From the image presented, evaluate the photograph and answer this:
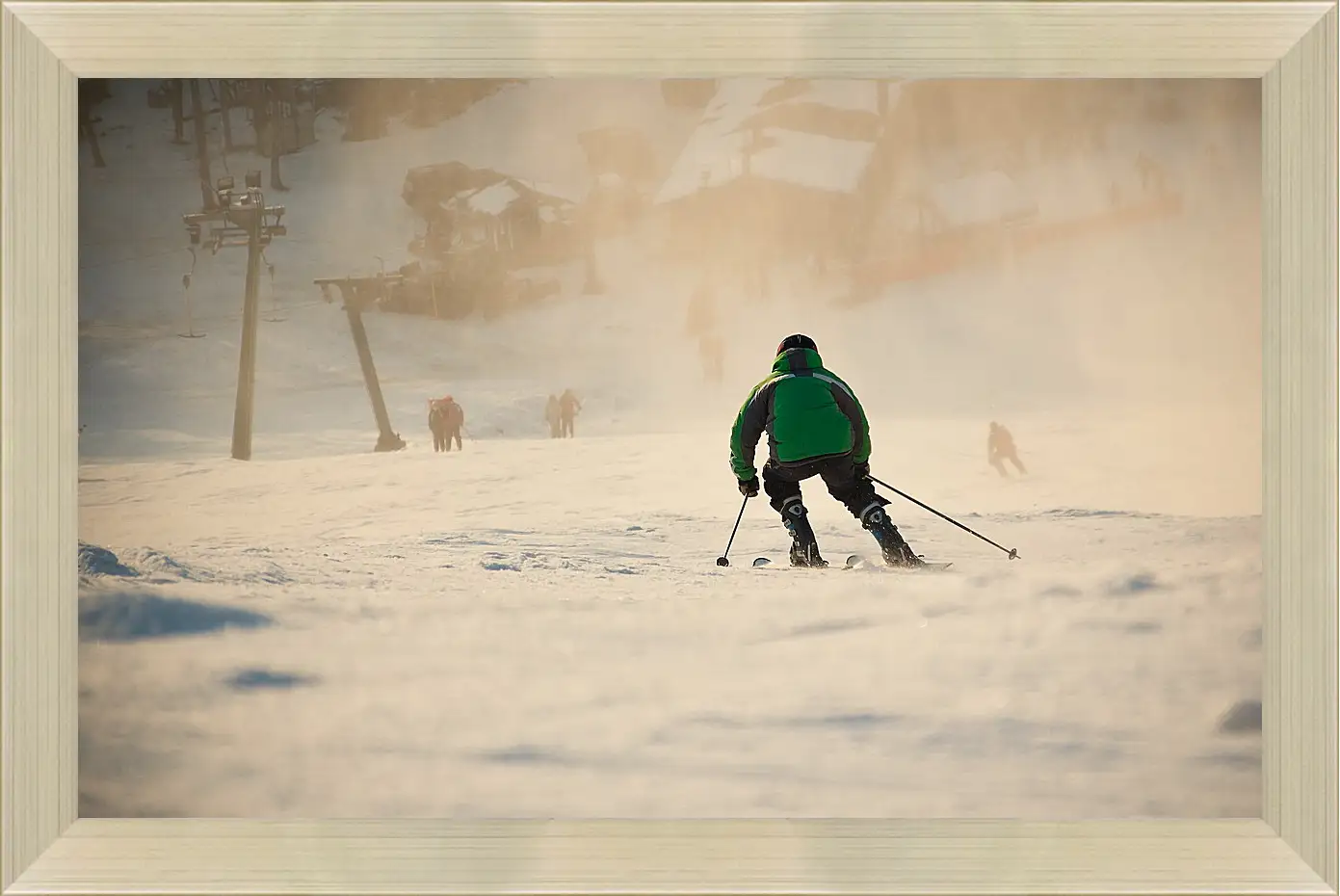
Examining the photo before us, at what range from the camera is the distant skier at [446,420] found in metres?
2.64

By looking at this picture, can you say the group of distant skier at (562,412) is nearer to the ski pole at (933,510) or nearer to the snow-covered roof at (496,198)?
the snow-covered roof at (496,198)

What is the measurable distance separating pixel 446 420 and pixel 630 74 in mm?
1016

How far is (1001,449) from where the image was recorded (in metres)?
2.64

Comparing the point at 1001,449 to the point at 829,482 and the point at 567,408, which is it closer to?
the point at 829,482

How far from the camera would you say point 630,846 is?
2.43m

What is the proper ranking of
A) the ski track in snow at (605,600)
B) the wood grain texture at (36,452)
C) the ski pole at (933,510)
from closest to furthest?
the wood grain texture at (36,452) < the ski track in snow at (605,600) < the ski pole at (933,510)

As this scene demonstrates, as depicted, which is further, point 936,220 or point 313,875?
point 936,220

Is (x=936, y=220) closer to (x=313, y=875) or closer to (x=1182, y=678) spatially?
(x=1182, y=678)

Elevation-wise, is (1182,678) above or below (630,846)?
above

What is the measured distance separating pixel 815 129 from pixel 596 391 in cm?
90

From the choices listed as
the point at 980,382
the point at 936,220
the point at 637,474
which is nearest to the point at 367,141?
the point at 637,474

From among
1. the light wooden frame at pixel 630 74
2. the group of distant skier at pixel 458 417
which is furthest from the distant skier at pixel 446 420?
the light wooden frame at pixel 630 74

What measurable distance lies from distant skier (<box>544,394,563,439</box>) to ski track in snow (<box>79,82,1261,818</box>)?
0.03 meters

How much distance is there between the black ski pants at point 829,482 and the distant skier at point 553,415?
57 centimetres
